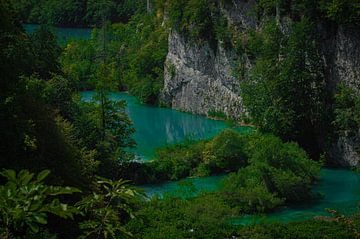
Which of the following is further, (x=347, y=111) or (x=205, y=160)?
(x=205, y=160)

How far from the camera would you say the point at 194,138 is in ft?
146

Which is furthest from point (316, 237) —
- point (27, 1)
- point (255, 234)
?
point (27, 1)

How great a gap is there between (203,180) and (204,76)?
769 inches

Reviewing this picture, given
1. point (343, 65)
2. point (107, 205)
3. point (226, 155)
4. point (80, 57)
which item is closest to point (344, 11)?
point (343, 65)

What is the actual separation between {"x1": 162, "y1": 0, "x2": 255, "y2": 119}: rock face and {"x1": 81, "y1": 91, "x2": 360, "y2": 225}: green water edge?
128 centimetres

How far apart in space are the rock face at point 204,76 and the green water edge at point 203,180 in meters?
1.28

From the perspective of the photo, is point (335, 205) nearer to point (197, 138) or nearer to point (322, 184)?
point (322, 184)

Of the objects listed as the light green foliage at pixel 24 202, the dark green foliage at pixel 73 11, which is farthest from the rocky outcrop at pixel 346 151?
the dark green foliage at pixel 73 11

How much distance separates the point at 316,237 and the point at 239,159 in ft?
47.9

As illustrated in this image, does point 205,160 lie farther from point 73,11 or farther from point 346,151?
point 73,11

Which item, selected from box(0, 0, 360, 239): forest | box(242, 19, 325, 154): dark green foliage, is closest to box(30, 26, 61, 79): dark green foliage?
box(0, 0, 360, 239): forest

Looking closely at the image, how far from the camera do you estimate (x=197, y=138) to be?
4444cm

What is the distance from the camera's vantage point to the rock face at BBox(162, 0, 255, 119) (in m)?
48.9

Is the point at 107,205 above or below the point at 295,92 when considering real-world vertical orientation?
above
